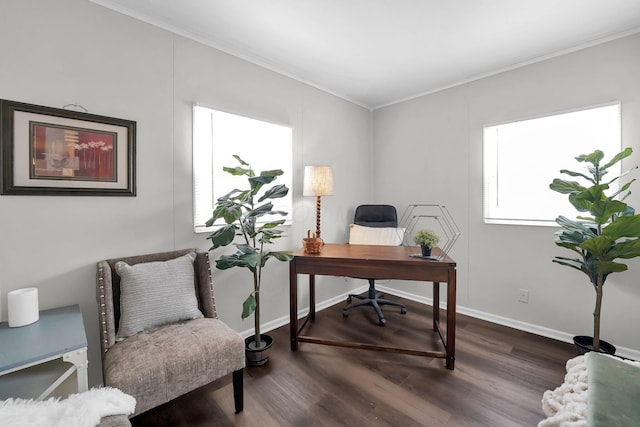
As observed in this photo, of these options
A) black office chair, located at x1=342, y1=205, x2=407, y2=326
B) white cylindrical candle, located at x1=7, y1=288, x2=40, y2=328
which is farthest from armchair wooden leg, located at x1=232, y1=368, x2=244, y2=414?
black office chair, located at x1=342, y1=205, x2=407, y2=326

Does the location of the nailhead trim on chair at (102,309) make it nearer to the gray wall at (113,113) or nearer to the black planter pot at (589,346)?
the gray wall at (113,113)

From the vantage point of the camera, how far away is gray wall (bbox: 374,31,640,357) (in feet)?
7.02

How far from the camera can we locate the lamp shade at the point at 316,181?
274cm

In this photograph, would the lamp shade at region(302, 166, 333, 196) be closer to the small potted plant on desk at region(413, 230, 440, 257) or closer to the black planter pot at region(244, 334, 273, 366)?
the small potted plant on desk at region(413, 230, 440, 257)

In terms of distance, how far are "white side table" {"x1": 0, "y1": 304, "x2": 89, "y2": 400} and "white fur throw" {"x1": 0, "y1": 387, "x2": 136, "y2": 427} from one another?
15cm

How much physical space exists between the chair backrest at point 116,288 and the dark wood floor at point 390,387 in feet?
1.78

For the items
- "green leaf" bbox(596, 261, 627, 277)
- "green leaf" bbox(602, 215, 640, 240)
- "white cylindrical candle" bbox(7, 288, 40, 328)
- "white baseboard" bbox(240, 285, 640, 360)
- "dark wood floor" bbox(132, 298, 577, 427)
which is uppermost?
"green leaf" bbox(602, 215, 640, 240)

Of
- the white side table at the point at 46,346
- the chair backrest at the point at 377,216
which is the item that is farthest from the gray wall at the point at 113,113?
the chair backrest at the point at 377,216

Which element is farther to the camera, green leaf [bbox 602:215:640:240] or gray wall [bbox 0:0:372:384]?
green leaf [bbox 602:215:640:240]

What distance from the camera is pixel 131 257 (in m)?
1.80

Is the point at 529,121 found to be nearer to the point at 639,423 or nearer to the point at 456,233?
the point at 456,233

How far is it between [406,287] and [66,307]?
3227mm

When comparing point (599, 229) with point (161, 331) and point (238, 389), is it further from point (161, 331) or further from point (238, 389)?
point (161, 331)

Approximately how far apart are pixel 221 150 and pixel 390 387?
2236mm
